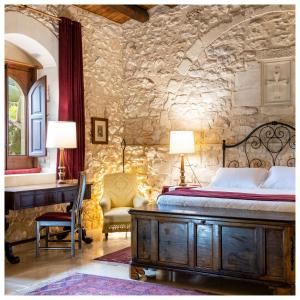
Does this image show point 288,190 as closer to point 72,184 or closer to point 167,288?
point 167,288

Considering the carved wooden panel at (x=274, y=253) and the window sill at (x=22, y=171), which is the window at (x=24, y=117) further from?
the carved wooden panel at (x=274, y=253)

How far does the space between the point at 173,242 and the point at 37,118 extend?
2973mm

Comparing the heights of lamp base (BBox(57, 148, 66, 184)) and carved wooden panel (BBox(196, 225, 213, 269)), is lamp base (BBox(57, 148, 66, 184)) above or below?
above

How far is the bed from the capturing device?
134 inches

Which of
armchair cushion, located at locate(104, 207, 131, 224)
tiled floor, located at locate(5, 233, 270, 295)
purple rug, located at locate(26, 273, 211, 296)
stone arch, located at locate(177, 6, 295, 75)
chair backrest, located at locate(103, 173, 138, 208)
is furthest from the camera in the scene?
chair backrest, located at locate(103, 173, 138, 208)

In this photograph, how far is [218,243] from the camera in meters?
3.65

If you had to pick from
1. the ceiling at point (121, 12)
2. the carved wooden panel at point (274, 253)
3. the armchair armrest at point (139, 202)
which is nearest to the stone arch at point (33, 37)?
the ceiling at point (121, 12)

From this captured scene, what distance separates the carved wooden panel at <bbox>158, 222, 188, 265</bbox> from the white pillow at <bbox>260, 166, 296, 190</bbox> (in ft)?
6.54

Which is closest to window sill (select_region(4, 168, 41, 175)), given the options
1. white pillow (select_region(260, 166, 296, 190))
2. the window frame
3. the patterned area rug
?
the window frame

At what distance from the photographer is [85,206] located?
6.42 m

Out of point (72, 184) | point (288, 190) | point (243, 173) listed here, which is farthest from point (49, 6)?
point (288, 190)

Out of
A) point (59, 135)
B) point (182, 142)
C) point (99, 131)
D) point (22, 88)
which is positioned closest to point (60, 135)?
point (59, 135)

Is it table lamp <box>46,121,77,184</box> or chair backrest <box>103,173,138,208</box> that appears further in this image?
chair backrest <box>103,173,138,208</box>

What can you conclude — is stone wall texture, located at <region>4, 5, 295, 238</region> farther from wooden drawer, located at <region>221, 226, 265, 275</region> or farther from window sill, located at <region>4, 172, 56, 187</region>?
wooden drawer, located at <region>221, 226, 265, 275</region>
